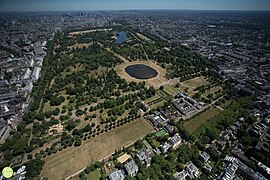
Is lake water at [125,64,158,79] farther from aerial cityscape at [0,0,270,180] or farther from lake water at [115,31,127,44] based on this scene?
lake water at [115,31,127,44]

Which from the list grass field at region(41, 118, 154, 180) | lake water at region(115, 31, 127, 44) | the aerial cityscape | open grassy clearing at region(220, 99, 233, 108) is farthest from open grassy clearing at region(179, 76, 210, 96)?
lake water at region(115, 31, 127, 44)

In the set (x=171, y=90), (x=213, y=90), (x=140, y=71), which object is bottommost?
(x=171, y=90)

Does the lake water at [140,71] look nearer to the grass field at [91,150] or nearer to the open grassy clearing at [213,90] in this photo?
the open grassy clearing at [213,90]

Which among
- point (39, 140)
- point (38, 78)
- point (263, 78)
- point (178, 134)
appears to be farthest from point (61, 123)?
point (263, 78)

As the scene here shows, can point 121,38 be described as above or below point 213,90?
above

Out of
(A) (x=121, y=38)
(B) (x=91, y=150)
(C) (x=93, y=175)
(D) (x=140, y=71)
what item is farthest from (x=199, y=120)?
(A) (x=121, y=38)

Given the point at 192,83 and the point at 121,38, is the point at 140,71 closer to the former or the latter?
the point at 192,83

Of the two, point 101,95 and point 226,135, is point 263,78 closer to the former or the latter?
point 226,135
